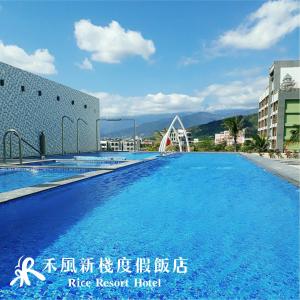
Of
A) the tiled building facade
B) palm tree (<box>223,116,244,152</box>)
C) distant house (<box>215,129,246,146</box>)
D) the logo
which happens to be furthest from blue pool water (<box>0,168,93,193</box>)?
distant house (<box>215,129,246,146</box>)

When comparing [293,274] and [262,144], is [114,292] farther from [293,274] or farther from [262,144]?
[262,144]

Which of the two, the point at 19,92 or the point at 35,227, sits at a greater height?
the point at 19,92

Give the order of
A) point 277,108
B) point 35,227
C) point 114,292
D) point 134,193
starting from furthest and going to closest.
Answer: point 277,108 → point 134,193 → point 35,227 → point 114,292

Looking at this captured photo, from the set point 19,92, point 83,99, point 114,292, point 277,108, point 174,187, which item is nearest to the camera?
point 114,292

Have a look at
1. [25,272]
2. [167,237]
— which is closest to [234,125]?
[167,237]

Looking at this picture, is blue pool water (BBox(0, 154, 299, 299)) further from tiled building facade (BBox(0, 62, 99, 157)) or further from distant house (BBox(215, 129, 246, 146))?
distant house (BBox(215, 129, 246, 146))

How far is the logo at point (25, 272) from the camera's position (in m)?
3.62

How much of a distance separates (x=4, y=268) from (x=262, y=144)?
106 ft

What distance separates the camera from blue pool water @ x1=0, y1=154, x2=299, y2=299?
138 inches

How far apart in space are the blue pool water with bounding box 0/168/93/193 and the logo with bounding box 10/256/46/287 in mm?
6942

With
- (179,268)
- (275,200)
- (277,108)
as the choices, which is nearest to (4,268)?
(179,268)

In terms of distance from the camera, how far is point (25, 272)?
3859mm

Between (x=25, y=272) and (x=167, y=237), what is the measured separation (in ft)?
8.35

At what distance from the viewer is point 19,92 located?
77.3ft
